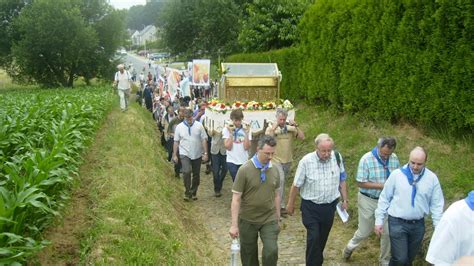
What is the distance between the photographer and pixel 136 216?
6922mm

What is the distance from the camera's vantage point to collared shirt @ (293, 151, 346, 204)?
625cm

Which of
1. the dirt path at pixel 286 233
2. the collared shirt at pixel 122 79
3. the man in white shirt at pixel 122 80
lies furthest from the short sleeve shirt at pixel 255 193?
the collared shirt at pixel 122 79

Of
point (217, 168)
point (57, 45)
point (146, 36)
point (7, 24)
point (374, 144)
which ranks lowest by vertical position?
point (217, 168)

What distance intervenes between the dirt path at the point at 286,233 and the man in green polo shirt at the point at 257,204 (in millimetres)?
1506

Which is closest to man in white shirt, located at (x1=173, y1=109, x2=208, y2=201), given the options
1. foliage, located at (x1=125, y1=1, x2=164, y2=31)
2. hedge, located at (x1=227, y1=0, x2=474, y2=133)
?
hedge, located at (x1=227, y1=0, x2=474, y2=133)

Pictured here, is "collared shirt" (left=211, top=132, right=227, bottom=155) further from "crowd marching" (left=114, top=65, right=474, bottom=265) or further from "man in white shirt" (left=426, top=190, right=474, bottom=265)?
"man in white shirt" (left=426, top=190, right=474, bottom=265)

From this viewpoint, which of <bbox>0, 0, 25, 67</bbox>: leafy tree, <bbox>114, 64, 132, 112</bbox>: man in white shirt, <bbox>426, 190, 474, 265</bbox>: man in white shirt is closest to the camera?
<bbox>426, 190, 474, 265</bbox>: man in white shirt

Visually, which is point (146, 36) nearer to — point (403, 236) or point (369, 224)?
point (369, 224)

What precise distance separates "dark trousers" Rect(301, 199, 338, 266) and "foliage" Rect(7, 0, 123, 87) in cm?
3805

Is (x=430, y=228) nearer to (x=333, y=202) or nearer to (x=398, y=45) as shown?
(x=333, y=202)

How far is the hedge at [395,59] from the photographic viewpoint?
7867 mm

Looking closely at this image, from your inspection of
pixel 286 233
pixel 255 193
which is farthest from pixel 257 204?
pixel 286 233

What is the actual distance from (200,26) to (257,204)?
106ft

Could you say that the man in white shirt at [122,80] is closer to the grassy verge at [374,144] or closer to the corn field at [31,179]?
the corn field at [31,179]
